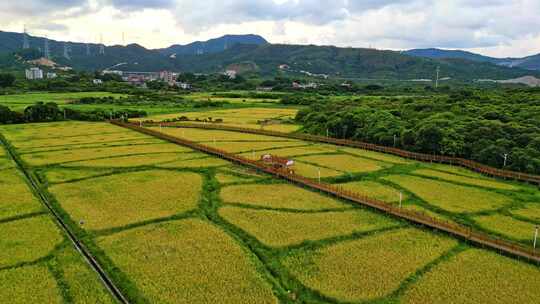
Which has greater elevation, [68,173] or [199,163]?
[199,163]

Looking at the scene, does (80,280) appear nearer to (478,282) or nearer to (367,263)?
(367,263)

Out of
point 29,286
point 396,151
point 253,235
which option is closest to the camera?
point 29,286

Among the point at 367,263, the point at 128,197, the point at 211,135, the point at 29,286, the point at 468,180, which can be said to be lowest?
the point at 29,286

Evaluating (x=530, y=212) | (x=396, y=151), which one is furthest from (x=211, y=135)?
(x=530, y=212)

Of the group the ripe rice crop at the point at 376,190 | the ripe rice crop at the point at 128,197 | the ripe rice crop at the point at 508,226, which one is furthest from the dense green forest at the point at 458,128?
the ripe rice crop at the point at 128,197

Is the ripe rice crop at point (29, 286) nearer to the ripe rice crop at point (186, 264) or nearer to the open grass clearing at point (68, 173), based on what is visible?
the ripe rice crop at point (186, 264)

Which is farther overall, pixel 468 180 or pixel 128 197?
pixel 468 180

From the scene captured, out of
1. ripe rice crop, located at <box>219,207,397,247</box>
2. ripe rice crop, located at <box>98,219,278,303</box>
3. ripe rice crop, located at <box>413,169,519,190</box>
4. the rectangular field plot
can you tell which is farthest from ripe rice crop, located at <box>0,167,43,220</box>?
ripe rice crop, located at <box>413,169,519,190</box>

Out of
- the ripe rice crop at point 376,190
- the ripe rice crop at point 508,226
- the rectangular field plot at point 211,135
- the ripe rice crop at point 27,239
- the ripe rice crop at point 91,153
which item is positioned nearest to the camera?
the ripe rice crop at point 27,239

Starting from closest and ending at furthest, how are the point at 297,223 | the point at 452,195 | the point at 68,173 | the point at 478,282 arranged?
the point at 478,282 < the point at 297,223 < the point at 452,195 < the point at 68,173
